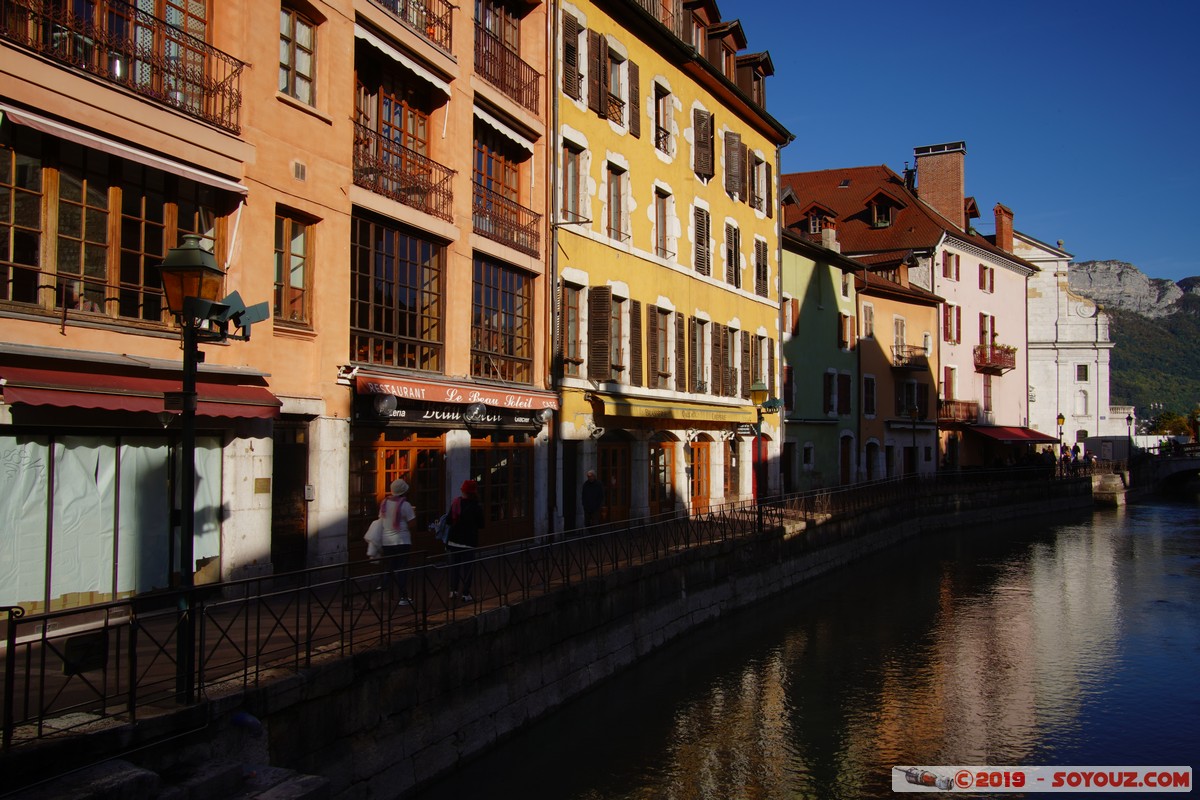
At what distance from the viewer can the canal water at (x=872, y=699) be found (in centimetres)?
1140

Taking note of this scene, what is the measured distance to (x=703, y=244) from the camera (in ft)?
92.5

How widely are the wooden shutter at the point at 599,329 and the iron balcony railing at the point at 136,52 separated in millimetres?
10438

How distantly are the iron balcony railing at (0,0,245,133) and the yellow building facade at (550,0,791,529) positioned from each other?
9115 millimetres

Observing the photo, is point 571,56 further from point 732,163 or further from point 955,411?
point 955,411

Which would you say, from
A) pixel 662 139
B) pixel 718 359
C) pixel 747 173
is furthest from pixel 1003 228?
pixel 662 139

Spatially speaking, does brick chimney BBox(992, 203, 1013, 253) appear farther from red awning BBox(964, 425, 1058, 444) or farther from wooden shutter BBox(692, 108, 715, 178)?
wooden shutter BBox(692, 108, 715, 178)

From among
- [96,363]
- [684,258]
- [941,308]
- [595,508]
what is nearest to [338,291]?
[96,363]

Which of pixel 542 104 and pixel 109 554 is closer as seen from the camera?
pixel 109 554

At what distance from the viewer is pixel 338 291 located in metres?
14.5

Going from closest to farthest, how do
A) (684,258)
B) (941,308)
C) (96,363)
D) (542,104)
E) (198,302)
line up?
(198,302) → (96,363) → (542,104) → (684,258) → (941,308)

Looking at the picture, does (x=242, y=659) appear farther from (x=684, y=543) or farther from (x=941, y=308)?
(x=941, y=308)

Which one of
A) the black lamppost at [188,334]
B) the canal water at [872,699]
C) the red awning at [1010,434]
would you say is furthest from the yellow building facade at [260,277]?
the red awning at [1010,434]

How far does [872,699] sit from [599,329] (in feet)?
33.8

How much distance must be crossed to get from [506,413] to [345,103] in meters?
6.54
